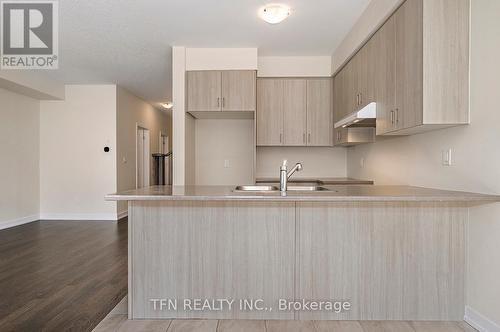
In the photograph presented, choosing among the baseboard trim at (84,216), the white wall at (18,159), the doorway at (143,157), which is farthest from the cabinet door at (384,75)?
the doorway at (143,157)

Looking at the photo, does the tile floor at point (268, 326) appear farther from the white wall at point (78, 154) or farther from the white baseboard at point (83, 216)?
the white wall at point (78, 154)

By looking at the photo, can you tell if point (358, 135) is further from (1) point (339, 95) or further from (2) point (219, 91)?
(2) point (219, 91)

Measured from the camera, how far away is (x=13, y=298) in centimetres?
262

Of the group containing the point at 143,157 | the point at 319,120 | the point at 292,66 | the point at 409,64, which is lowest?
the point at 143,157

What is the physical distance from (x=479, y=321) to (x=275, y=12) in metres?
2.89

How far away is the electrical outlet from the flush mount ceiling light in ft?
6.06

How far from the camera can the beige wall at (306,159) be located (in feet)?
16.1

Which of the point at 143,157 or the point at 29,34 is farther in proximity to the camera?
the point at 143,157

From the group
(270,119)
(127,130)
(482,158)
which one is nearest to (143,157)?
(127,130)

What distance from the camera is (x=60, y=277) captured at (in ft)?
10.2

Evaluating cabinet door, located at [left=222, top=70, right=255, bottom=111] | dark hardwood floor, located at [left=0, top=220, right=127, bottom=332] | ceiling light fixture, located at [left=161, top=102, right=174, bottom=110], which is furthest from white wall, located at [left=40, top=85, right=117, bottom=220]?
cabinet door, located at [left=222, top=70, right=255, bottom=111]

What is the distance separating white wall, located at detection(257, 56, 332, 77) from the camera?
15.1 ft

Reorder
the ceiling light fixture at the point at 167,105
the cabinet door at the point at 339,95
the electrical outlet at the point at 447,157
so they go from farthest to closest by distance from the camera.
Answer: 1. the ceiling light fixture at the point at 167,105
2. the cabinet door at the point at 339,95
3. the electrical outlet at the point at 447,157

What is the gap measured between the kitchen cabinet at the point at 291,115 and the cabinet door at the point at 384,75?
1.52 metres
